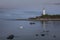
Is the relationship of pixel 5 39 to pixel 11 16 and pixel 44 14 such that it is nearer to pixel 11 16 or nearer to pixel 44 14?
pixel 11 16

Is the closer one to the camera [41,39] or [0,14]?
[41,39]

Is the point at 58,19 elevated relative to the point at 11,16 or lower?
lower

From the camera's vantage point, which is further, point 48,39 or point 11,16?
point 11,16

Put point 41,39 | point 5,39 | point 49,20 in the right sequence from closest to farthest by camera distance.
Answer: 1. point 5,39
2. point 41,39
3. point 49,20

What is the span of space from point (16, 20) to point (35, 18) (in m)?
2.47

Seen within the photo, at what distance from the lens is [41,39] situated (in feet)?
32.9

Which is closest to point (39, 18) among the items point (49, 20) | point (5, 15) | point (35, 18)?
point (35, 18)

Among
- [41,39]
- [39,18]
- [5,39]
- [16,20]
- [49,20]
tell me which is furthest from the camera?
[49,20]

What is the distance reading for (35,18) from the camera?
26562mm

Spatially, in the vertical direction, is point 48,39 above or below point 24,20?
above

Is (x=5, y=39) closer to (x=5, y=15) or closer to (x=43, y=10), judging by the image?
(x=5, y=15)

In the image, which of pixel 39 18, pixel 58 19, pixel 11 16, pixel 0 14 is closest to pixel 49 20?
pixel 58 19

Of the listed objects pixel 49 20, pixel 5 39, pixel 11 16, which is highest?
pixel 5 39

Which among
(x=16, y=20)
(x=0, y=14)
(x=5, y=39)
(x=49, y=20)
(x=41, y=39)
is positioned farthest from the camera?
(x=49, y=20)
